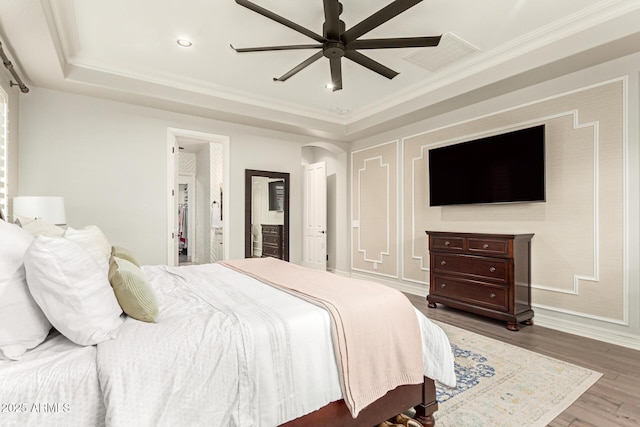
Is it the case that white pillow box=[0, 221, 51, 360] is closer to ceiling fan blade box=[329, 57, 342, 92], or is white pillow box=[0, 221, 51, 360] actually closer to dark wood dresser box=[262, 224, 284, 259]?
ceiling fan blade box=[329, 57, 342, 92]

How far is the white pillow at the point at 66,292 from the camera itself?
1.09 meters

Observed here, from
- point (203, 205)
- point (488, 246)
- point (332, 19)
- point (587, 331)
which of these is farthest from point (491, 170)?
point (203, 205)

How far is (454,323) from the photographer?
3.40m

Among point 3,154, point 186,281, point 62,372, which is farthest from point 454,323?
point 3,154

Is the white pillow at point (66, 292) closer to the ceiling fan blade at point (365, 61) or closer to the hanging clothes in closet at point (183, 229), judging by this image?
the ceiling fan blade at point (365, 61)

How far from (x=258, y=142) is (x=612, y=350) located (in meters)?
4.75

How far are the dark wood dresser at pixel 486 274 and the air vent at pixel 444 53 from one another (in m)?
1.90

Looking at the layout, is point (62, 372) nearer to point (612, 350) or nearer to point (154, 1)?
point (154, 1)

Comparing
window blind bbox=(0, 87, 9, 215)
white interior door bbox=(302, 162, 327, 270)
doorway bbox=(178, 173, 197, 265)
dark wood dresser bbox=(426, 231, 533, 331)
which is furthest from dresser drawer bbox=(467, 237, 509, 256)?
doorway bbox=(178, 173, 197, 265)

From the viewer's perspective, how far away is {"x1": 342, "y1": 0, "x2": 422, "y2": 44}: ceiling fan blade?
81.4 inches

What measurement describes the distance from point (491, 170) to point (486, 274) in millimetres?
1220

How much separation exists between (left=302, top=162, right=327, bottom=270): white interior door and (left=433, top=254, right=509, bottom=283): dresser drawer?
248 centimetres

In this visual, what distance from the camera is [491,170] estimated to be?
376 centimetres

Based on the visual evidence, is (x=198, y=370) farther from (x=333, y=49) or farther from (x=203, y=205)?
(x=203, y=205)
